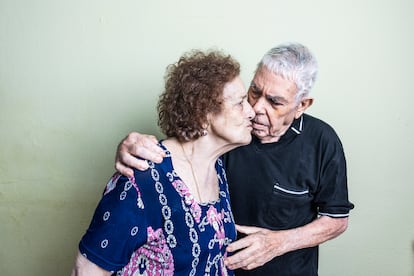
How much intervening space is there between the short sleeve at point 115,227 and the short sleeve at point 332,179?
661 mm

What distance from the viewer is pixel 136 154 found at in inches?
50.9

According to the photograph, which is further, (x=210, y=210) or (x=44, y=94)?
(x=44, y=94)

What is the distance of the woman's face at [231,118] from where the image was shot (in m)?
1.37

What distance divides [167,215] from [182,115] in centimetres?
28

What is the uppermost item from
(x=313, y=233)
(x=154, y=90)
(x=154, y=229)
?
(x=154, y=90)

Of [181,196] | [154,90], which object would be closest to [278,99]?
[181,196]

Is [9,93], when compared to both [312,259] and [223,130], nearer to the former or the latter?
[223,130]

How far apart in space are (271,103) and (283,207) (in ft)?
1.16

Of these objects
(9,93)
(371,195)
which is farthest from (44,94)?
(371,195)

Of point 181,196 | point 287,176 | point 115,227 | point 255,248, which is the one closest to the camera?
point 115,227

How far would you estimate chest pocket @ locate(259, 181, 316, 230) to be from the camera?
159 centimetres

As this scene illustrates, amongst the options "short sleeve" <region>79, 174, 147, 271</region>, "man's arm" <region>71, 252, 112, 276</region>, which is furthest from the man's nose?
"man's arm" <region>71, 252, 112, 276</region>

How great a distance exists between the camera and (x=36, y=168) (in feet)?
7.33

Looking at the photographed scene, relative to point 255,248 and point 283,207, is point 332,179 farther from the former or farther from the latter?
point 255,248
